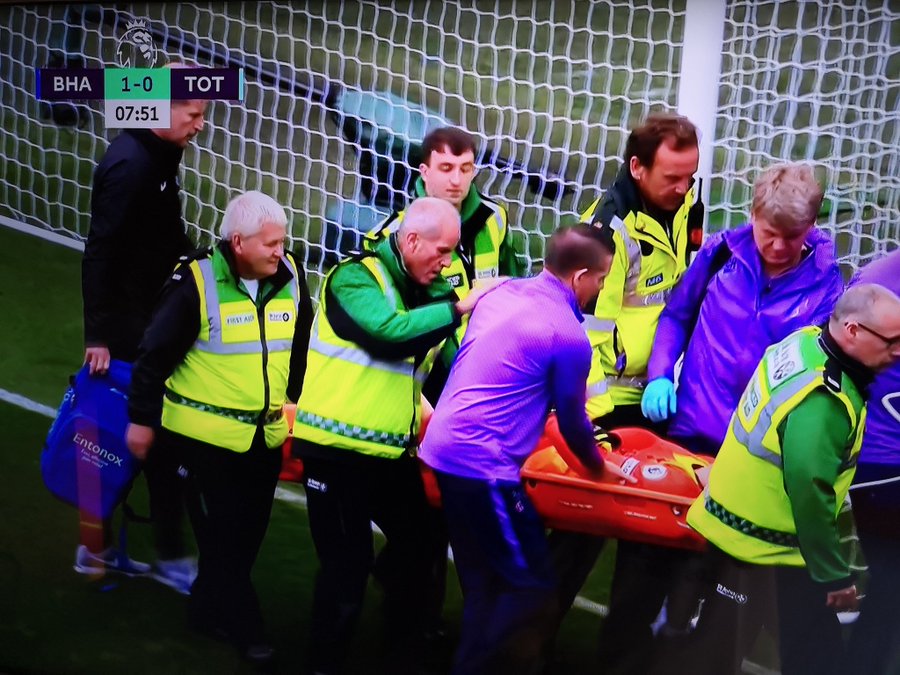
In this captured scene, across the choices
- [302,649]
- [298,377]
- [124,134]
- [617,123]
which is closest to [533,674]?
[302,649]

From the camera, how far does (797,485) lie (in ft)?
8.04

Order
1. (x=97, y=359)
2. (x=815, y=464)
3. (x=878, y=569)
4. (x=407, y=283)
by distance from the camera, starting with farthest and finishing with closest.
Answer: (x=97, y=359)
(x=407, y=283)
(x=878, y=569)
(x=815, y=464)

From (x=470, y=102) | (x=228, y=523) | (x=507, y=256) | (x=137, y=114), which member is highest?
(x=470, y=102)

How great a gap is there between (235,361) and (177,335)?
21cm

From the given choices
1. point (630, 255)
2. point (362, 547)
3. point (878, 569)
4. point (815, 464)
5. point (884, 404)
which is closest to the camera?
point (815, 464)

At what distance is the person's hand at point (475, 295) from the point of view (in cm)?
284

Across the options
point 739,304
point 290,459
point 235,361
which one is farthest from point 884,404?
point 235,361

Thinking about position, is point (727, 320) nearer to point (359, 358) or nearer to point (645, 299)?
point (645, 299)

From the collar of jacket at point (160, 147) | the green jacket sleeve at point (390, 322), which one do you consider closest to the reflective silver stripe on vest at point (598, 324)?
the green jacket sleeve at point (390, 322)

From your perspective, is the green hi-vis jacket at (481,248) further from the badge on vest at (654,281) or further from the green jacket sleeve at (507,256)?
the badge on vest at (654,281)

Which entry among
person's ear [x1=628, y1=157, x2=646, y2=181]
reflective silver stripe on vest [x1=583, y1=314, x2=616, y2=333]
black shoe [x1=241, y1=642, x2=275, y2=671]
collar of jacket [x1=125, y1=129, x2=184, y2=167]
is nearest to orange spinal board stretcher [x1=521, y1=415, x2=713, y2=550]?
reflective silver stripe on vest [x1=583, y1=314, x2=616, y2=333]

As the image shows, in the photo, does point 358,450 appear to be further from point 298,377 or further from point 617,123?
point 617,123

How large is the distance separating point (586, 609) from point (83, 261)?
1.97m

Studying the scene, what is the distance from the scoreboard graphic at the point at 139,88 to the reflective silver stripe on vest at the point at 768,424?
1859mm
